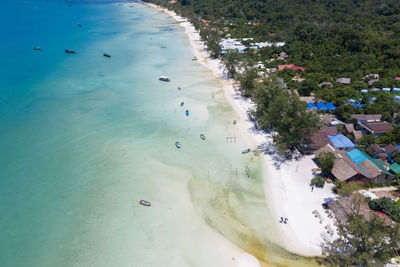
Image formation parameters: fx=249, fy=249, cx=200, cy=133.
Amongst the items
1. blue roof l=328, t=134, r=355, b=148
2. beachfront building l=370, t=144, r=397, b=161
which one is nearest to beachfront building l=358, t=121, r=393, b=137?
beachfront building l=370, t=144, r=397, b=161

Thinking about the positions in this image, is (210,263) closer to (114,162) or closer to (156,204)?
(156,204)

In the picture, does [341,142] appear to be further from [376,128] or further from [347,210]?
[347,210]

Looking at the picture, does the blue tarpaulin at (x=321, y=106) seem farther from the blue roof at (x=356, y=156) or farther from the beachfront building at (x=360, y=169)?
the beachfront building at (x=360, y=169)

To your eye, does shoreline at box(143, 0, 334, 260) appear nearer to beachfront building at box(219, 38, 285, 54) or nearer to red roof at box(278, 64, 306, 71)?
red roof at box(278, 64, 306, 71)

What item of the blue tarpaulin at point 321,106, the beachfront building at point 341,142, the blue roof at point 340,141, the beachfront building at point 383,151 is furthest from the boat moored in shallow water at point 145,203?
the blue tarpaulin at point 321,106

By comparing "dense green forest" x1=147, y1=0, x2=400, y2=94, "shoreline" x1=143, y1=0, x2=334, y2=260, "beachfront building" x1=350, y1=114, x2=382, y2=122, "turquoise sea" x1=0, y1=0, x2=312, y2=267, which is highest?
"dense green forest" x1=147, y1=0, x2=400, y2=94

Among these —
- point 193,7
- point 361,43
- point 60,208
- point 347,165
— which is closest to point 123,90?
point 60,208
